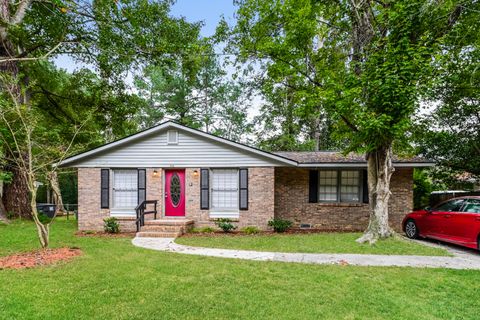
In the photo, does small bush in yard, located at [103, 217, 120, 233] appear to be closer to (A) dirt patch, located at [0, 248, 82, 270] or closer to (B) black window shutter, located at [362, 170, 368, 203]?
(A) dirt patch, located at [0, 248, 82, 270]

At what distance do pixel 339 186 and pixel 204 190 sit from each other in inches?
224

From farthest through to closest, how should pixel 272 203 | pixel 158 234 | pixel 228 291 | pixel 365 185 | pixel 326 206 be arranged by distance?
pixel 326 206 < pixel 365 185 < pixel 272 203 < pixel 158 234 < pixel 228 291

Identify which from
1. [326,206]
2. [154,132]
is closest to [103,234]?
[154,132]

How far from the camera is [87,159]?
11773mm

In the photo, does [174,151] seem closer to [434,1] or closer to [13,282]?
[13,282]

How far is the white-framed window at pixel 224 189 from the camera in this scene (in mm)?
11672

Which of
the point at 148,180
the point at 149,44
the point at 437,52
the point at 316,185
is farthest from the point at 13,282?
the point at 149,44

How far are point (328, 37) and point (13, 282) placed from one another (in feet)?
44.1

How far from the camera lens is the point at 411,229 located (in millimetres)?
10305

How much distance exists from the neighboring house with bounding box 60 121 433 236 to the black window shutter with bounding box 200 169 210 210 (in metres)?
0.04

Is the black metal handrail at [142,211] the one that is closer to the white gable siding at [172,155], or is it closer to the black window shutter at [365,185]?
the white gable siding at [172,155]

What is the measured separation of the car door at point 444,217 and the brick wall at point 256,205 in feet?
17.5

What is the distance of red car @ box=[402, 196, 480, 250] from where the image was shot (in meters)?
7.81

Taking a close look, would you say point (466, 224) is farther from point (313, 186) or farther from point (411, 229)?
point (313, 186)
